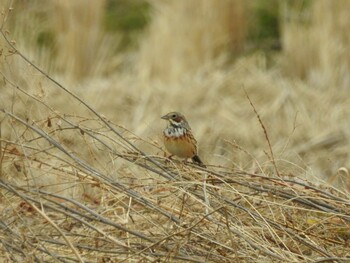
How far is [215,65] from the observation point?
10.3 metres

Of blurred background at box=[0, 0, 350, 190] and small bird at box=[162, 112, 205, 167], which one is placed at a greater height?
small bird at box=[162, 112, 205, 167]

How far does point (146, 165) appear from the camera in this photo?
4.34 metres

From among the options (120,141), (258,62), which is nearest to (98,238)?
(120,141)

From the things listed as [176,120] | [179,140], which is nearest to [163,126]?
[176,120]

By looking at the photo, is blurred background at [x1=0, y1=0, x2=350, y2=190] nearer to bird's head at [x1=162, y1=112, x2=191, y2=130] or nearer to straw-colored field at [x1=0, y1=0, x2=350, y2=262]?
straw-colored field at [x1=0, y1=0, x2=350, y2=262]

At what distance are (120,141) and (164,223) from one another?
1.25 ft

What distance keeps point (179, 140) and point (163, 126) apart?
10.4 feet

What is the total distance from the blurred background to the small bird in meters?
2.14

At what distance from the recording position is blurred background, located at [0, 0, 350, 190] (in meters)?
8.69

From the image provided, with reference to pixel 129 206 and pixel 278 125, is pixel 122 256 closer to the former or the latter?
pixel 129 206

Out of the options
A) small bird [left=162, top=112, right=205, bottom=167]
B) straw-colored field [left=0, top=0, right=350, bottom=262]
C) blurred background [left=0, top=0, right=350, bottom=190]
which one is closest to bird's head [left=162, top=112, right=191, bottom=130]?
small bird [left=162, top=112, right=205, bottom=167]

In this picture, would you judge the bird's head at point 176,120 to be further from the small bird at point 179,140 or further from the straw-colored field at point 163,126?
the straw-colored field at point 163,126

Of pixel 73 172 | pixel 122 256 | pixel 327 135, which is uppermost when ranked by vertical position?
pixel 73 172

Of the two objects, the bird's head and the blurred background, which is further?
the blurred background
